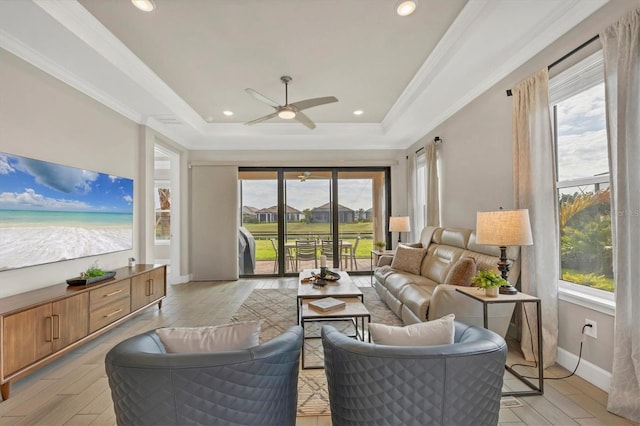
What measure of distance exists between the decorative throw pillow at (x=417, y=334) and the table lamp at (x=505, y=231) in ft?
4.19

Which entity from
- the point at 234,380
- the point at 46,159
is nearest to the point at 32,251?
the point at 46,159

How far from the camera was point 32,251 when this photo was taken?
269 cm

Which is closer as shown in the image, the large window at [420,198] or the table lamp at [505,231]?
the table lamp at [505,231]

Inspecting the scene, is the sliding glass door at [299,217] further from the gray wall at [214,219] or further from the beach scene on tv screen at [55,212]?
the beach scene on tv screen at [55,212]

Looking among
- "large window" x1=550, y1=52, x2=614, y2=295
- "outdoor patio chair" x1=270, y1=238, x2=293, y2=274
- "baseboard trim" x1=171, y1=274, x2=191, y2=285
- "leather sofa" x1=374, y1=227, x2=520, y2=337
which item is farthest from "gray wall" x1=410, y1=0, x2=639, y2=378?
"baseboard trim" x1=171, y1=274, x2=191, y2=285

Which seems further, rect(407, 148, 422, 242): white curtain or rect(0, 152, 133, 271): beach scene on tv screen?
rect(407, 148, 422, 242): white curtain

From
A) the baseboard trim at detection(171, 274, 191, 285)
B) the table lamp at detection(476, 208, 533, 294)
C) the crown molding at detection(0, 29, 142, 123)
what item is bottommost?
the baseboard trim at detection(171, 274, 191, 285)

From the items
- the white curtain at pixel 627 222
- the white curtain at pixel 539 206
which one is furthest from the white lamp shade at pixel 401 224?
the white curtain at pixel 627 222

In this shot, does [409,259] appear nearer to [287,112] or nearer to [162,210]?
[287,112]

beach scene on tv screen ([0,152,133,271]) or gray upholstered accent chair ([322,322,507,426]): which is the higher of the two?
beach scene on tv screen ([0,152,133,271])

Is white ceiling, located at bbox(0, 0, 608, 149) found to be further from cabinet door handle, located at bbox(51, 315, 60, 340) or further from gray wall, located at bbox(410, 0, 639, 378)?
cabinet door handle, located at bbox(51, 315, 60, 340)

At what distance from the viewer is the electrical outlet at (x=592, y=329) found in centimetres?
217

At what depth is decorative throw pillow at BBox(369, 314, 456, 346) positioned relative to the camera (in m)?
1.32

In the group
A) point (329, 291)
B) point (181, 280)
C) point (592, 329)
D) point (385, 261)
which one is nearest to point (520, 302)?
point (592, 329)
